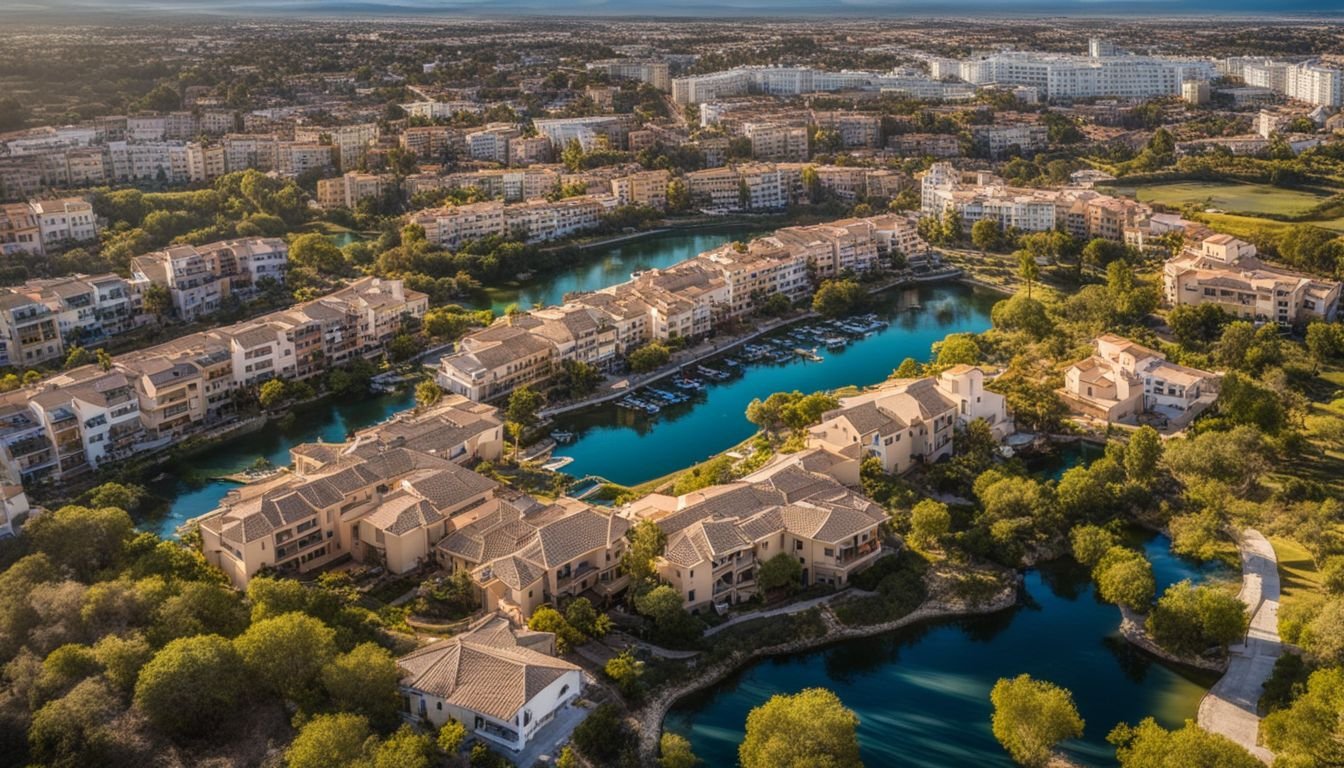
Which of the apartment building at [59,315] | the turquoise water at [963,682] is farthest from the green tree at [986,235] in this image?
the apartment building at [59,315]

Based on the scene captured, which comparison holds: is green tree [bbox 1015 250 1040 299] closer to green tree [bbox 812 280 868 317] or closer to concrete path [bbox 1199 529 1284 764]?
green tree [bbox 812 280 868 317]

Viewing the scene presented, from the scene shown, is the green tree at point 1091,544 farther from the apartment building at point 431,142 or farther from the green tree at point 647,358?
the apartment building at point 431,142

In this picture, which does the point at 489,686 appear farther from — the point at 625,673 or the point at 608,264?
the point at 608,264

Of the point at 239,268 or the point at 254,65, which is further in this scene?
the point at 254,65

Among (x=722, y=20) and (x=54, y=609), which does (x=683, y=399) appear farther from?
(x=722, y=20)

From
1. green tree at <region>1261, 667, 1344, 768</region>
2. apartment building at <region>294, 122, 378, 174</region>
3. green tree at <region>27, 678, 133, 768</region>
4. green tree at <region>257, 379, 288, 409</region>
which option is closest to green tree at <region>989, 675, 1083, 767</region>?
green tree at <region>1261, 667, 1344, 768</region>

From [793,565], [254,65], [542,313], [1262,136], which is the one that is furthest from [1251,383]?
[254,65]

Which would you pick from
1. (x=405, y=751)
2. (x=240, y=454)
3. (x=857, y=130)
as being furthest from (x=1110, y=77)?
A: (x=405, y=751)
